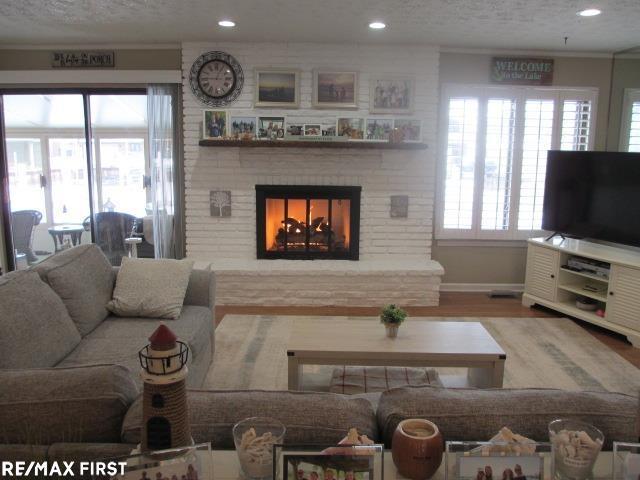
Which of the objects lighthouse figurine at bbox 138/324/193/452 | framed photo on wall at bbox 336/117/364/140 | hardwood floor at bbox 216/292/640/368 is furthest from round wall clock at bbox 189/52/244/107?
A: lighthouse figurine at bbox 138/324/193/452

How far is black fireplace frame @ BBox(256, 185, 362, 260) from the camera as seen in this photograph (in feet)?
17.1

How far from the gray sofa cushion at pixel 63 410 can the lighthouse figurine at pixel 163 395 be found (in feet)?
1.07

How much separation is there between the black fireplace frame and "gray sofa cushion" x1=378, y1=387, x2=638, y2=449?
3.87 m

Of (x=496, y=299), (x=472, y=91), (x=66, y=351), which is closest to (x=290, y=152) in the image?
(x=472, y=91)

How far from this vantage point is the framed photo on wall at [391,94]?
5.08 meters

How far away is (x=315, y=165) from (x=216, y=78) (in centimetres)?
129

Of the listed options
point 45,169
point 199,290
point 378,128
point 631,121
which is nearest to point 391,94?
point 378,128

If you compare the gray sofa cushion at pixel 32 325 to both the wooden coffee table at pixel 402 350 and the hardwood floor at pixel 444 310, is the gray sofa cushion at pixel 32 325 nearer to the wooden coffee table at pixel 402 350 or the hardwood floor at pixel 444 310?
the wooden coffee table at pixel 402 350

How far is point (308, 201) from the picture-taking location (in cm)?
525

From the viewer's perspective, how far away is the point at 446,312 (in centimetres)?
484

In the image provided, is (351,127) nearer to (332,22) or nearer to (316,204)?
(316,204)

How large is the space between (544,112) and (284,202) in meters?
2.81

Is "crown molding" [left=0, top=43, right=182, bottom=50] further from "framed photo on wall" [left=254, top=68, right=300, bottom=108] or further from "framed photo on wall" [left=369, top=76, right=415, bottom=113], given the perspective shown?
"framed photo on wall" [left=369, top=76, right=415, bottom=113]

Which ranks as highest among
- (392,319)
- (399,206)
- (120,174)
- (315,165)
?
(315,165)
